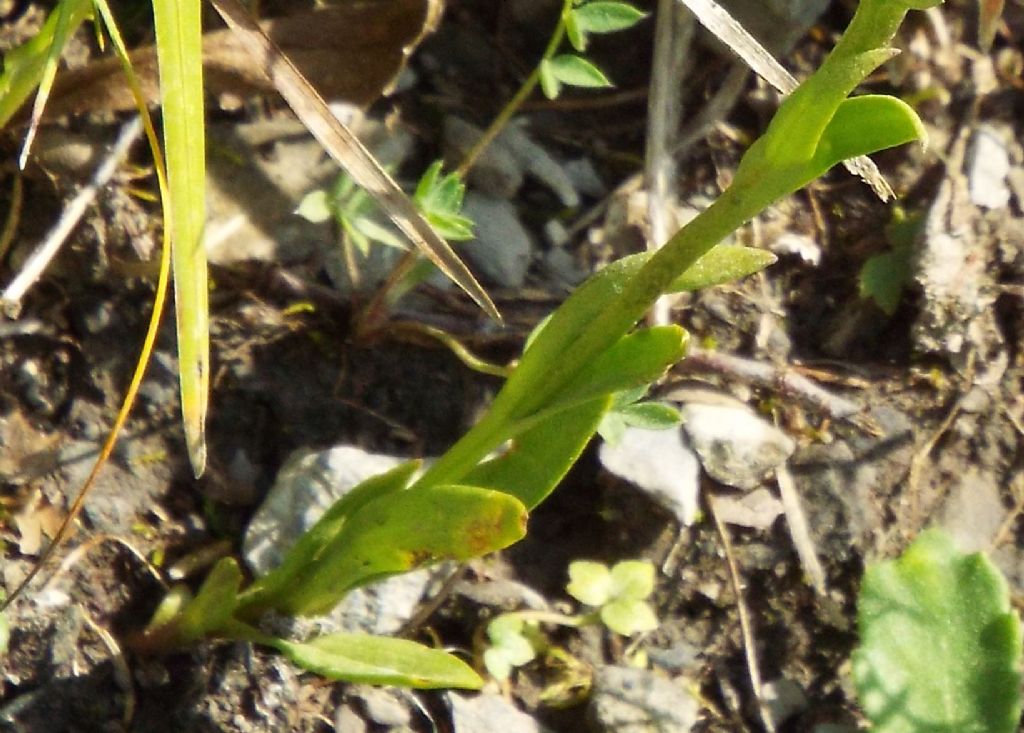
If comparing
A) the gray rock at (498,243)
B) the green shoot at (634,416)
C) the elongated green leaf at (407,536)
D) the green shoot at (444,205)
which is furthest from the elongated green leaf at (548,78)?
the elongated green leaf at (407,536)

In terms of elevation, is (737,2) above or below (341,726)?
above

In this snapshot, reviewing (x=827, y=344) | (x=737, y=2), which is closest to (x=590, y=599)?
(x=827, y=344)

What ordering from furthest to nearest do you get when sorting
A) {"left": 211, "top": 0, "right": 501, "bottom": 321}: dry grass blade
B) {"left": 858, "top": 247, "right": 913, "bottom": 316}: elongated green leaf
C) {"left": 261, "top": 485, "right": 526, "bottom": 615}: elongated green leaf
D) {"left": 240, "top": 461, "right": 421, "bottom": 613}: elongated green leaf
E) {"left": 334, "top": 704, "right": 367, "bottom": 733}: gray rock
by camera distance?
{"left": 858, "top": 247, "right": 913, "bottom": 316}: elongated green leaf → {"left": 334, "top": 704, "right": 367, "bottom": 733}: gray rock → {"left": 211, "top": 0, "right": 501, "bottom": 321}: dry grass blade → {"left": 240, "top": 461, "right": 421, "bottom": 613}: elongated green leaf → {"left": 261, "top": 485, "right": 526, "bottom": 615}: elongated green leaf

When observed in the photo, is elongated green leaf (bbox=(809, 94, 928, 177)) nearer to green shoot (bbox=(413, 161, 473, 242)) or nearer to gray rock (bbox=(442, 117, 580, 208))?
green shoot (bbox=(413, 161, 473, 242))

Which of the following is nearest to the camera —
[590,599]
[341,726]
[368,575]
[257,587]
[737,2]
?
[368,575]

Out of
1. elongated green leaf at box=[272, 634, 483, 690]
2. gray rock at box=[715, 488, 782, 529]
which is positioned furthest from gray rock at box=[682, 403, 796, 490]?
elongated green leaf at box=[272, 634, 483, 690]

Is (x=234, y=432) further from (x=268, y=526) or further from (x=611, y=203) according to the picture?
(x=611, y=203)

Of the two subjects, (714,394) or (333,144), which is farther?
(714,394)
